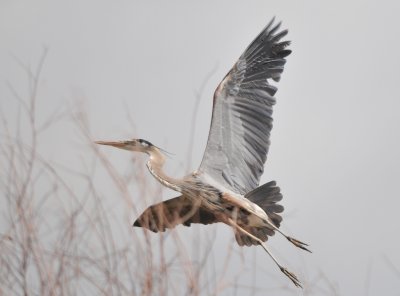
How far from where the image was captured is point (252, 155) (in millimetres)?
10648

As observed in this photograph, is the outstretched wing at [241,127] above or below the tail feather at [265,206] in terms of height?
above

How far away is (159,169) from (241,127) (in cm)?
108

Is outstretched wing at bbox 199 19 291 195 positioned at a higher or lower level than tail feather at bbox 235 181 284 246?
higher

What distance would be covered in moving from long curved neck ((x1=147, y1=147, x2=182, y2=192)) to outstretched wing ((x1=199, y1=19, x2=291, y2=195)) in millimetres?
440

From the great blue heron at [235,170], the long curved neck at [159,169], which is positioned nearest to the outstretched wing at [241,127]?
the great blue heron at [235,170]

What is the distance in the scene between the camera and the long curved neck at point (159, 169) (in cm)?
1008

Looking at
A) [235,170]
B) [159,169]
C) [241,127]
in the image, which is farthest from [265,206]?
[159,169]

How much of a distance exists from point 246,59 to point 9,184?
18.9 ft

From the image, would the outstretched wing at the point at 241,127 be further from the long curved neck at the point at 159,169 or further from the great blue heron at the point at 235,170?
the long curved neck at the point at 159,169

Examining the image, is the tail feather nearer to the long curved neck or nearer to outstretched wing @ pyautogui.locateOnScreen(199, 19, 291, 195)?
outstretched wing @ pyautogui.locateOnScreen(199, 19, 291, 195)

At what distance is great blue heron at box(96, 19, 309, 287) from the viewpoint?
10.1m

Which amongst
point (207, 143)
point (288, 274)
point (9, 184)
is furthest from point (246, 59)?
point (9, 184)

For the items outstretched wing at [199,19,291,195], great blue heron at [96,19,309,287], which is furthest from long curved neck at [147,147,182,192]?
outstretched wing at [199,19,291,195]

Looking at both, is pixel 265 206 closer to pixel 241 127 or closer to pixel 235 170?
pixel 235 170
